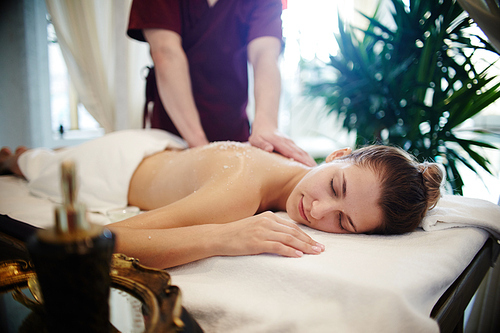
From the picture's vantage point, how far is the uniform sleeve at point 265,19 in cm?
163

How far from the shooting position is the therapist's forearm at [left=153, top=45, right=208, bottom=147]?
1.49 m

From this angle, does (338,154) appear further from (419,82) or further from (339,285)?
(419,82)

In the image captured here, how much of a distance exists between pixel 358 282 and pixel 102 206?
104cm

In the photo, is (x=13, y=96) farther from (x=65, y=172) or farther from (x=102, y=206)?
(x=65, y=172)

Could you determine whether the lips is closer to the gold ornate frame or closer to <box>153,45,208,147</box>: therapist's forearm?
the gold ornate frame

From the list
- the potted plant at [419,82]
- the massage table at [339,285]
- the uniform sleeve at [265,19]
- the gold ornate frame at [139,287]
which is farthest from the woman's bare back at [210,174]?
the potted plant at [419,82]

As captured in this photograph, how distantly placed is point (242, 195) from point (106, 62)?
2144 millimetres

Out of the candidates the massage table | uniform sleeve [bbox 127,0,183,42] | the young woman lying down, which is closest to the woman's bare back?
the young woman lying down

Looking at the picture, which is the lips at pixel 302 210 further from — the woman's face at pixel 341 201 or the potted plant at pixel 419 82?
the potted plant at pixel 419 82

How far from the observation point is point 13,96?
1.56m

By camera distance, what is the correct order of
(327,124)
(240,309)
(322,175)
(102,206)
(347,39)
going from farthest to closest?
(327,124), (347,39), (102,206), (322,175), (240,309)

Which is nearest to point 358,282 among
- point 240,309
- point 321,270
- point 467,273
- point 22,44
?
point 321,270

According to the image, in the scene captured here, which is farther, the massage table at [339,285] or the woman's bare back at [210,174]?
the woman's bare back at [210,174]

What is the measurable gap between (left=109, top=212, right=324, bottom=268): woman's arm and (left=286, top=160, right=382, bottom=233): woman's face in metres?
0.18
